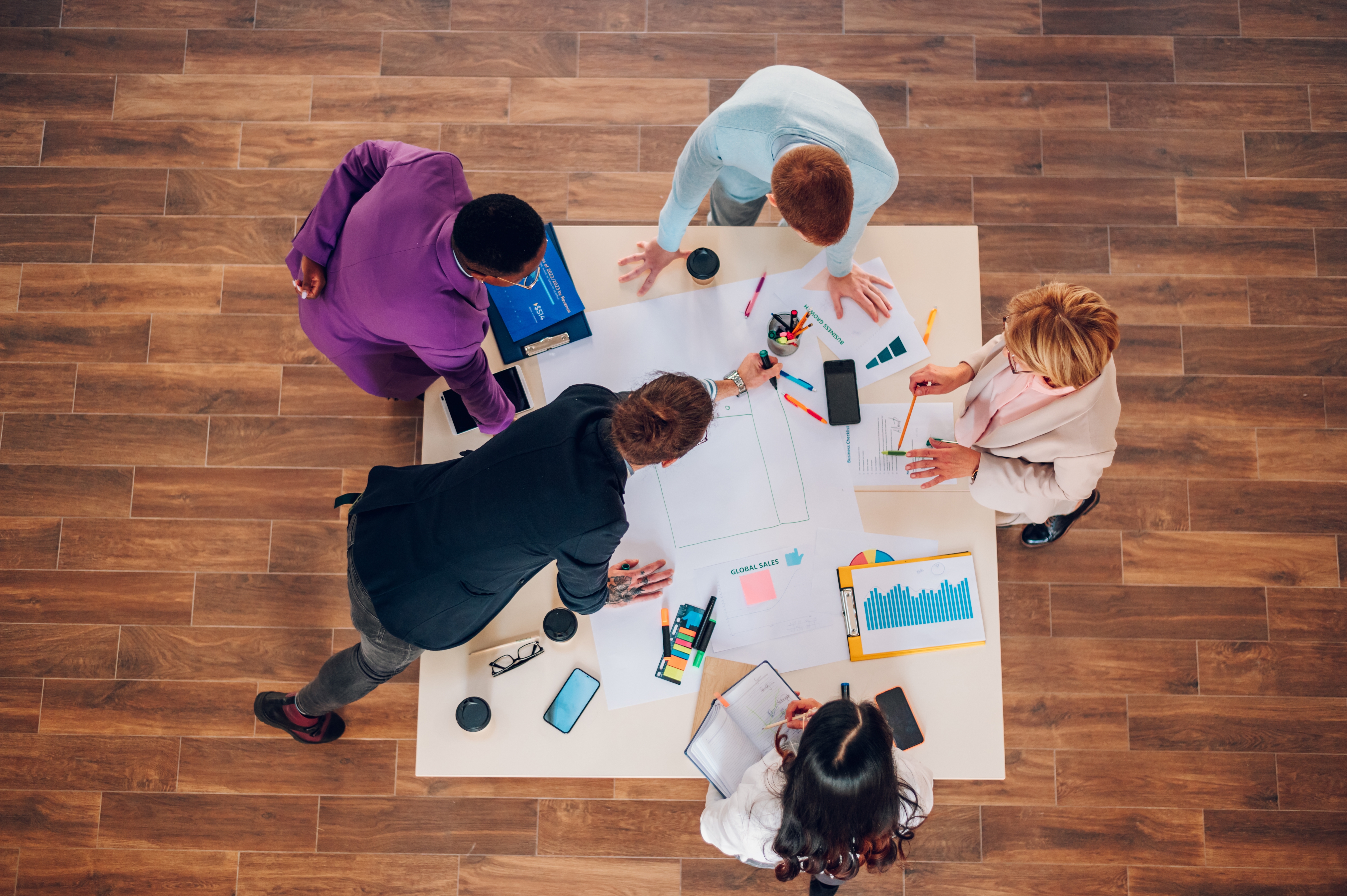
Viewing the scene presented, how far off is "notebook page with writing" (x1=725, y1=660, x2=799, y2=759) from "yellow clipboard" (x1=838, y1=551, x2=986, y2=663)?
0.63ft

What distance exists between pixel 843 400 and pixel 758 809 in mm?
984

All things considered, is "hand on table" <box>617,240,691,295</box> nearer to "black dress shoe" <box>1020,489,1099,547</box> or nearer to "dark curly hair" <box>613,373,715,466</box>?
"dark curly hair" <box>613,373,715,466</box>

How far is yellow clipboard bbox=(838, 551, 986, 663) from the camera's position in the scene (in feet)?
5.99

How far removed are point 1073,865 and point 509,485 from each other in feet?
7.84

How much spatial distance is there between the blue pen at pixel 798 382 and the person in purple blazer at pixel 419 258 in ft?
2.21

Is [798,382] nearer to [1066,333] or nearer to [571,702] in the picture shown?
[1066,333]

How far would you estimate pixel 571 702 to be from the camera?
6.00ft

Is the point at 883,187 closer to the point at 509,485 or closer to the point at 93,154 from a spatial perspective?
the point at 509,485

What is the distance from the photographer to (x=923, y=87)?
2859mm

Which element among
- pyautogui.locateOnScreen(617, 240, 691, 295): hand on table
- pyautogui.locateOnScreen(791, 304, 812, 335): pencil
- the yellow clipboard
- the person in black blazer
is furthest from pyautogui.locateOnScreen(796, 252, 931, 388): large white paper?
the yellow clipboard

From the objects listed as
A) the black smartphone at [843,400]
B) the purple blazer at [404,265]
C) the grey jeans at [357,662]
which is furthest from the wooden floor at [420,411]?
the black smartphone at [843,400]

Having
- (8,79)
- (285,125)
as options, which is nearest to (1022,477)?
(285,125)

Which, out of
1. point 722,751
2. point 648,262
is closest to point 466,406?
point 648,262

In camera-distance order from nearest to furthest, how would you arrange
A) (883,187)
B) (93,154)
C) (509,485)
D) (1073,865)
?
(509,485)
(883,187)
(1073,865)
(93,154)
